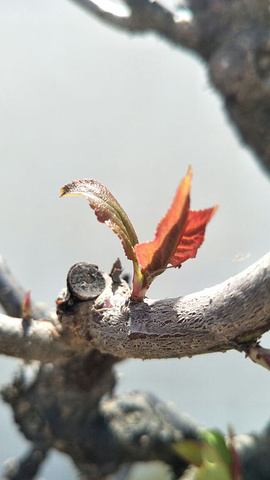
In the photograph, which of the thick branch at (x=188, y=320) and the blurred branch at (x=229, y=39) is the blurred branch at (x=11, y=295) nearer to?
the thick branch at (x=188, y=320)

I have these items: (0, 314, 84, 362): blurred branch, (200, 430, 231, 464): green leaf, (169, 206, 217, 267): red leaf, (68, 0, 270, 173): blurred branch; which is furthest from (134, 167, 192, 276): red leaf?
(68, 0, 270, 173): blurred branch

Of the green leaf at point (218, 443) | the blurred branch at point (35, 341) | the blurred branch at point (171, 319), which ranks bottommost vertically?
the green leaf at point (218, 443)

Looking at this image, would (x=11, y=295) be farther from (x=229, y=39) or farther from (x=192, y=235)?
(x=229, y=39)

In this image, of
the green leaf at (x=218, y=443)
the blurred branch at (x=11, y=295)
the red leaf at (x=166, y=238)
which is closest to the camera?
the red leaf at (x=166, y=238)

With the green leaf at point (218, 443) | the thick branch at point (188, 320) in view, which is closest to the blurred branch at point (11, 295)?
the green leaf at point (218, 443)

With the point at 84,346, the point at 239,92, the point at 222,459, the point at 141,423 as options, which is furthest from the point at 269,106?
the point at 84,346

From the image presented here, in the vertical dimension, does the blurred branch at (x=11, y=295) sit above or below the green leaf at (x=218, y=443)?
above

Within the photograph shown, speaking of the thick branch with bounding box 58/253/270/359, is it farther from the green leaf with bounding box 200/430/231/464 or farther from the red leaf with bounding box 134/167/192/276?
the green leaf with bounding box 200/430/231/464
